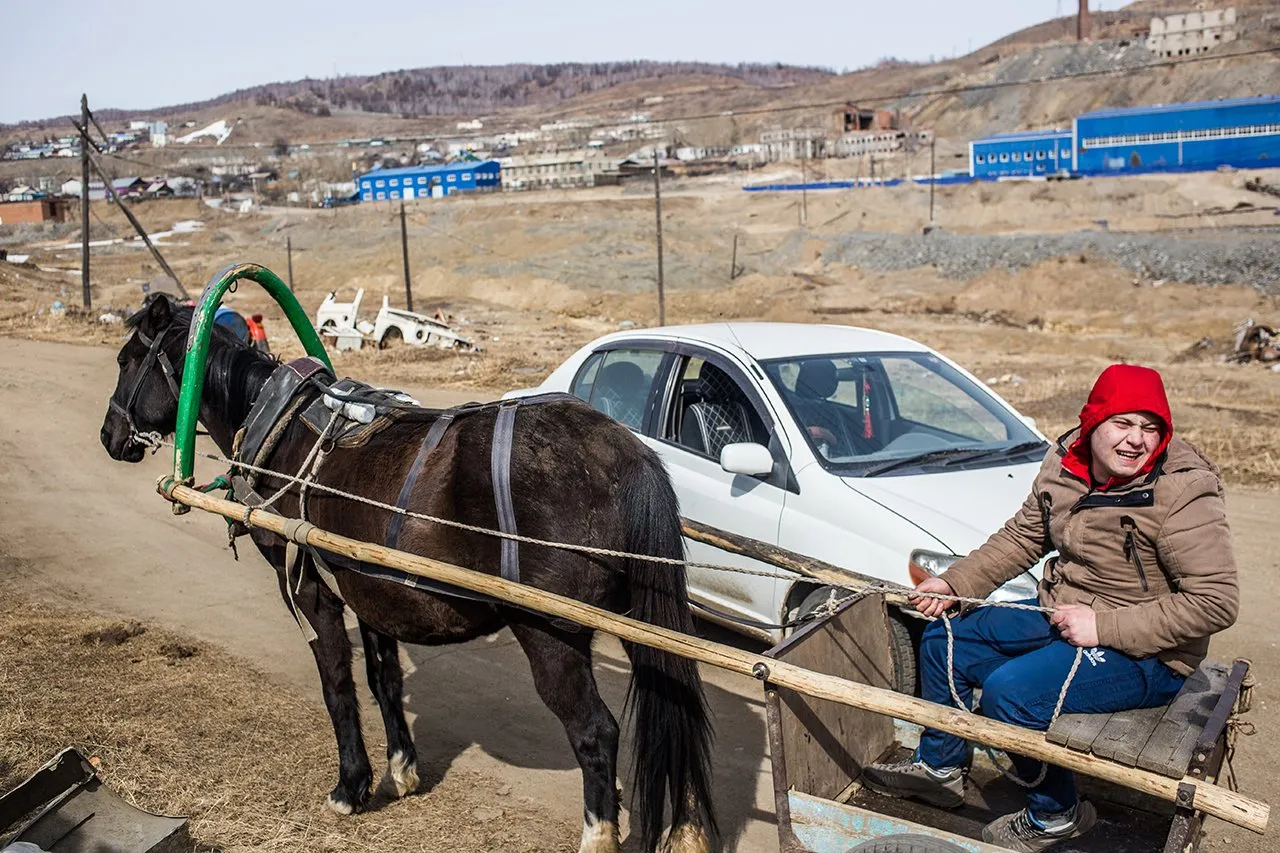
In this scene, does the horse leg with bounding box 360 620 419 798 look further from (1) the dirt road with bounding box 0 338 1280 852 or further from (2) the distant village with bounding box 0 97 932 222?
(2) the distant village with bounding box 0 97 932 222

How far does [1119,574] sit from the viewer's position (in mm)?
3504

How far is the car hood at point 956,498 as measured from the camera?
519 centimetres

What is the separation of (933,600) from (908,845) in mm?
1073

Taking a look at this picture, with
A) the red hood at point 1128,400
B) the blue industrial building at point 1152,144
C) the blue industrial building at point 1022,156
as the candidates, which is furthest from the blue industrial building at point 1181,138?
the red hood at point 1128,400

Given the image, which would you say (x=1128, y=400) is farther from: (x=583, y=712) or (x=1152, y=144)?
(x=1152, y=144)

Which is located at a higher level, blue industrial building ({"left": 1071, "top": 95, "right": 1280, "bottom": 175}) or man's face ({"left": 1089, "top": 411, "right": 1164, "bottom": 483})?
blue industrial building ({"left": 1071, "top": 95, "right": 1280, "bottom": 175})

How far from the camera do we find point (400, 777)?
5.12m

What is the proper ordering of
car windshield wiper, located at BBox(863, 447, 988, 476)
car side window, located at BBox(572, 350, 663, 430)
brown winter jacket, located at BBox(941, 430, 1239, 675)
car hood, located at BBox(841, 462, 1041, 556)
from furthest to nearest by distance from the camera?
car side window, located at BBox(572, 350, 663, 430), car windshield wiper, located at BBox(863, 447, 988, 476), car hood, located at BBox(841, 462, 1041, 556), brown winter jacket, located at BBox(941, 430, 1239, 675)

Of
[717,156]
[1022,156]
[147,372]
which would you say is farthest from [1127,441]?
[717,156]

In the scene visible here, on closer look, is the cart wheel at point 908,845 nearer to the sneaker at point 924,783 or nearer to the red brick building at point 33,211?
the sneaker at point 924,783

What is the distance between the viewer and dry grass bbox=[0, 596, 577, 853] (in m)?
4.71

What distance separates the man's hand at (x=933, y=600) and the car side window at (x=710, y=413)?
2072 millimetres

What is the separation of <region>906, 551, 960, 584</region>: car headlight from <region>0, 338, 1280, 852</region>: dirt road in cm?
118

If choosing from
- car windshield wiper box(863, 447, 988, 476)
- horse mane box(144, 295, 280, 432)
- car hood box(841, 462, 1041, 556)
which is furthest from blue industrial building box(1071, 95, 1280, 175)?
horse mane box(144, 295, 280, 432)
